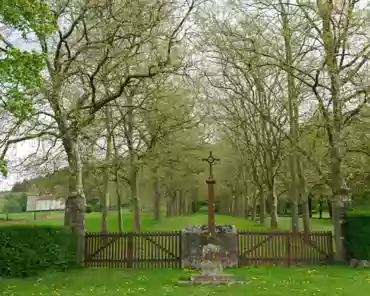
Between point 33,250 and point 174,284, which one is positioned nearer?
point 174,284

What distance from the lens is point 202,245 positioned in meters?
16.1

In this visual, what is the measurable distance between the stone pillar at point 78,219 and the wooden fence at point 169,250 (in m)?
0.31

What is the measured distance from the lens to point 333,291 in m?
10.6

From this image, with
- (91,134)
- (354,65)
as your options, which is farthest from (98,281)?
(354,65)

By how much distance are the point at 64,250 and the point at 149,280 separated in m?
4.18

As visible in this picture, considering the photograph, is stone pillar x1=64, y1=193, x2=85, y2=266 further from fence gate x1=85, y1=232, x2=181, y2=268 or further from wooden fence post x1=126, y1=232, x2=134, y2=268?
wooden fence post x1=126, y1=232, x2=134, y2=268

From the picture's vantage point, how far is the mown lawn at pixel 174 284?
10.7 meters

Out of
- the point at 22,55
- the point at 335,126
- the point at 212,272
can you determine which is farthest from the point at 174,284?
the point at 335,126

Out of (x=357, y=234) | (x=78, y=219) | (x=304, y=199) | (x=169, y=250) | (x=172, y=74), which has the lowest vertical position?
(x=169, y=250)

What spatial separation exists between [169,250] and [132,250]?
59.7 inches

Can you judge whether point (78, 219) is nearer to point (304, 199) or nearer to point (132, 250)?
point (132, 250)

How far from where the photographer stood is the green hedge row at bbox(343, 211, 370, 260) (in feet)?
51.2

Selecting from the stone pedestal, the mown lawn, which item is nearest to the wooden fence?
the mown lawn

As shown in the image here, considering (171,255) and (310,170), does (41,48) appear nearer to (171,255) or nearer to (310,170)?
(171,255)
